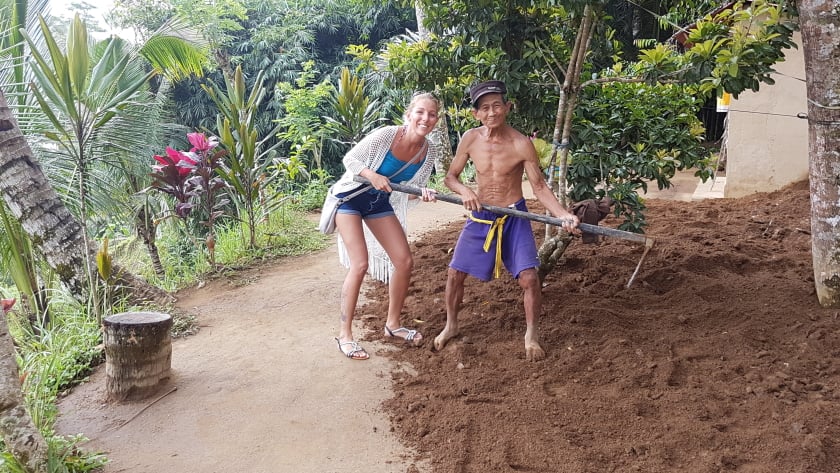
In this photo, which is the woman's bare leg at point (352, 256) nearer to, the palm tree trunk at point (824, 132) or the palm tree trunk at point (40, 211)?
the palm tree trunk at point (40, 211)

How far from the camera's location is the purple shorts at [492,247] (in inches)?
136

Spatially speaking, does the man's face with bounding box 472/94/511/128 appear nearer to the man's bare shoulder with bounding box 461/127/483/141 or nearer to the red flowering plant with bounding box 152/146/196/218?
the man's bare shoulder with bounding box 461/127/483/141

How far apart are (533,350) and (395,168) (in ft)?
4.31

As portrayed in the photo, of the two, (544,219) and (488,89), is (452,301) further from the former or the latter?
(488,89)

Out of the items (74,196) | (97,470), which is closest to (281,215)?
(74,196)

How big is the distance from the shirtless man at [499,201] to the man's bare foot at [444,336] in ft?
0.91

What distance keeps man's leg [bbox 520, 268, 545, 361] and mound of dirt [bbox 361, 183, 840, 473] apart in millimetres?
78

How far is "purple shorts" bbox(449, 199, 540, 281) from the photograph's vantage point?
136 inches

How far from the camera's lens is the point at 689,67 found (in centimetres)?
335

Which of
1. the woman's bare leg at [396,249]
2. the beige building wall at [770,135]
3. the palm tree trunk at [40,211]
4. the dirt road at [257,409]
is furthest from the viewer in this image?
the beige building wall at [770,135]

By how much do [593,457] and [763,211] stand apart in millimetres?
4458

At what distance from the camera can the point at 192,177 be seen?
6.12 metres

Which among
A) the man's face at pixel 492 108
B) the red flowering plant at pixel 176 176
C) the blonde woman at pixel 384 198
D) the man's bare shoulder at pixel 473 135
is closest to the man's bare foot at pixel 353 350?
the blonde woman at pixel 384 198

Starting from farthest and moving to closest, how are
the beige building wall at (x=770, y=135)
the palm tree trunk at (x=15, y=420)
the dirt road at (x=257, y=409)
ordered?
the beige building wall at (x=770, y=135), the dirt road at (x=257, y=409), the palm tree trunk at (x=15, y=420)
